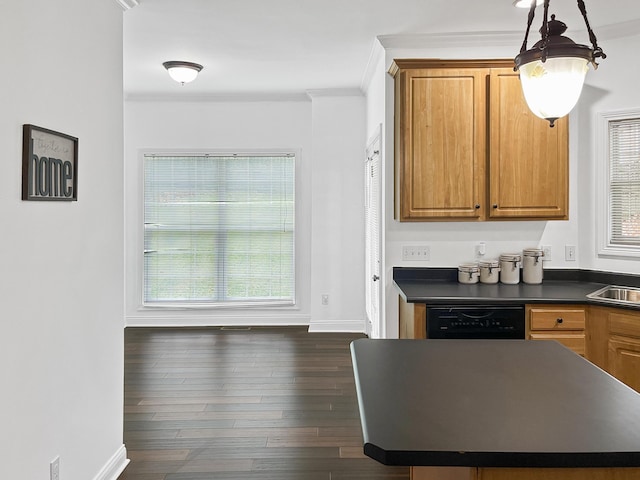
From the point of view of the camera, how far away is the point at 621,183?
400 centimetres

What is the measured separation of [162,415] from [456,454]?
3.06 m

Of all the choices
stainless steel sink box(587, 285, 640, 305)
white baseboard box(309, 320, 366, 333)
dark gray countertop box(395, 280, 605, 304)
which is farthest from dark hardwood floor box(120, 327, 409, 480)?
stainless steel sink box(587, 285, 640, 305)

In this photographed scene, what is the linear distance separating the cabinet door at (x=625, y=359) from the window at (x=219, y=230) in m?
4.16

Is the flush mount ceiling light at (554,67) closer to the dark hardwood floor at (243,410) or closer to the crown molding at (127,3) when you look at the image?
the dark hardwood floor at (243,410)

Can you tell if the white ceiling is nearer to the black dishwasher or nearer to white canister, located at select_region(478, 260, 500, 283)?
white canister, located at select_region(478, 260, 500, 283)

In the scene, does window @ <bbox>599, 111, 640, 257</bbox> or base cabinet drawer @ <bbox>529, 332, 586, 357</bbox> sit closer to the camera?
base cabinet drawer @ <bbox>529, 332, 586, 357</bbox>

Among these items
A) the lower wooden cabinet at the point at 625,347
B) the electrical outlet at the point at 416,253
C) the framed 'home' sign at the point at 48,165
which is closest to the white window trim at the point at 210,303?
the electrical outlet at the point at 416,253

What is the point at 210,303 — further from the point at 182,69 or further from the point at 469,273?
the point at 469,273

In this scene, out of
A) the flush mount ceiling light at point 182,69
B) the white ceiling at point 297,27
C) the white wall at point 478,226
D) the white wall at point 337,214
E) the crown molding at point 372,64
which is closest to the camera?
the white ceiling at point 297,27

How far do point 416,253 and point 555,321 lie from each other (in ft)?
3.73

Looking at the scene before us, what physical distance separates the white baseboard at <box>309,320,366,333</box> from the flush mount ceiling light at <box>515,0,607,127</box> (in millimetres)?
4648

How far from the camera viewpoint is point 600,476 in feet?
4.36

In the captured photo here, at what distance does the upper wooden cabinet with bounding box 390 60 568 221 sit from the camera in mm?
3900

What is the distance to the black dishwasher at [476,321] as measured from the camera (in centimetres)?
341
